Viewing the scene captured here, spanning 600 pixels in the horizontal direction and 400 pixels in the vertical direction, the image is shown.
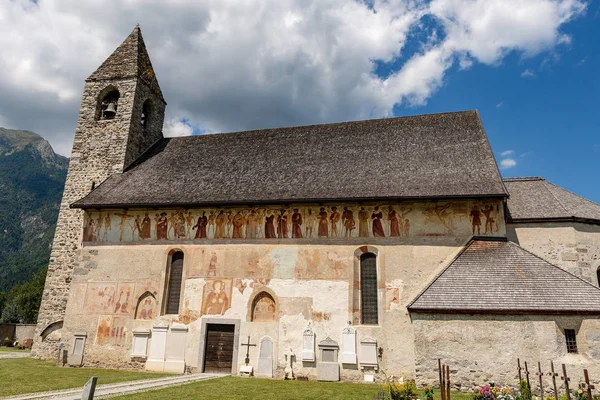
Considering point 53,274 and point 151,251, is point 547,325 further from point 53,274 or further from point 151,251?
point 53,274

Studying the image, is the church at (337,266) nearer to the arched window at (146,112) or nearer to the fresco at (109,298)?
the fresco at (109,298)

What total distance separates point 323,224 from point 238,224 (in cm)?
353

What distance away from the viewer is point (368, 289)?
16172 millimetres

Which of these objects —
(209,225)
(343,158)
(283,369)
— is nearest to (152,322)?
(209,225)

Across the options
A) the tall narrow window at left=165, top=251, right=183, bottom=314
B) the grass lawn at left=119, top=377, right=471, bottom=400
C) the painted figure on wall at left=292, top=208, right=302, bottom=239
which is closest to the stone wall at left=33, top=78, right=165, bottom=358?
the tall narrow window at left=165, top=251, right=183, bottom=314

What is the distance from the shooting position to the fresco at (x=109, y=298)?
1777 centimetres

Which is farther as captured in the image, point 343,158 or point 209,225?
point 343,158

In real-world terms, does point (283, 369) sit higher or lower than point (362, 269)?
lower

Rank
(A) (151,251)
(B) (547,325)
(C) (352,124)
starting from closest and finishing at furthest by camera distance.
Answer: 1. (B) (547,325)
2. (A) (151,251)
3. (C) (352,124)

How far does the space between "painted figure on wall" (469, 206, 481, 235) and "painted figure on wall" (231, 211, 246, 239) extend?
876 cm

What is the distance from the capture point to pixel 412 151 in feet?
61.9

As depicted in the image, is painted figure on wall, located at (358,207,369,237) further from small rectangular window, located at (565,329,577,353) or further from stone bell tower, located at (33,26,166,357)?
stone bell tower, located at (33,26,166,357)

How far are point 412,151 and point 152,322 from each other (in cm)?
1292

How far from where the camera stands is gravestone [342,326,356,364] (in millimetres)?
15156
